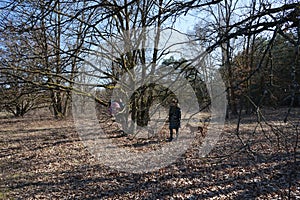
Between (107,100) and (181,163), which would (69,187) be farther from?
(107,100)

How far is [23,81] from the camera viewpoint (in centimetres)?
675

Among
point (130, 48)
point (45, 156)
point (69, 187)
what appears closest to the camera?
point (69, 187)

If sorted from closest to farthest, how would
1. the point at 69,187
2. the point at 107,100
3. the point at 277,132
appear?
the point at 277,132 → the point at 69,187 → the point at 107,100

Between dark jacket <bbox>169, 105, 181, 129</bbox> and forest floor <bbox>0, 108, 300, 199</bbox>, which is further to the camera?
forest floor <bbox>0, 108, 300, 199</bbox>

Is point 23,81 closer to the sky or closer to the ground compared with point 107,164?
closer to the sky

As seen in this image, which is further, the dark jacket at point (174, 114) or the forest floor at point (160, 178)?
the forest floor at point (160, 178)

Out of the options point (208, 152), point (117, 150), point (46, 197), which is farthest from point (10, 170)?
point (208, 152)

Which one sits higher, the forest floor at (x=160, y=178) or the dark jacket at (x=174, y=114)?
the dark jacket at (x=174, y=114)

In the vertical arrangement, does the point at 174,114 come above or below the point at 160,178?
above

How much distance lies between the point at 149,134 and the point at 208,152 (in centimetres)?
224

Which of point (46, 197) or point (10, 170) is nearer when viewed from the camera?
point (46, 197)

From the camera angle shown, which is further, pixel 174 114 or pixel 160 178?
pixel 160 178

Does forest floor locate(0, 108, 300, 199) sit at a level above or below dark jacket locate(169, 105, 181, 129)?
below

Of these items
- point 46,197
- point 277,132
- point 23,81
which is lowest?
point 46,197
